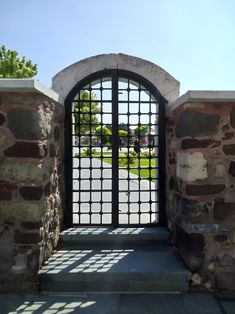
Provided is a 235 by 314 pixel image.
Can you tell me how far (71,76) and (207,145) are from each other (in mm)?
2165

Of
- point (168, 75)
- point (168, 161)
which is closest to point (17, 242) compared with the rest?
point (168, 161)

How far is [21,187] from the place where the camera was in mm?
3014

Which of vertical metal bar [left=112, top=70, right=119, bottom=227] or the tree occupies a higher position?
the tree

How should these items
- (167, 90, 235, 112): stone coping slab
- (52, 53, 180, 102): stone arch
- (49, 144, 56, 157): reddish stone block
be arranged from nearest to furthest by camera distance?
1. (167, 90, 235, 112): stone coping slab
2. (49, 144, 56, 157): reddish stone block
3. (52, 53, 180, 102): stone arch

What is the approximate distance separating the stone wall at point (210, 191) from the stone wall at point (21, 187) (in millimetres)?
1592

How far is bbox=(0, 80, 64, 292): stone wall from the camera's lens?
2.97 metres

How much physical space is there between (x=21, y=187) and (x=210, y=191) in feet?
6.64

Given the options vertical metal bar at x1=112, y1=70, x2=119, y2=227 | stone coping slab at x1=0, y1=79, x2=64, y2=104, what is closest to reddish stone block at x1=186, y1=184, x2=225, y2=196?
vertical metal bar at x1=112, y1=70, x2=119, y2=227

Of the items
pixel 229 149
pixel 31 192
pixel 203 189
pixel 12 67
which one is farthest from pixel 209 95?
pixel 12 67

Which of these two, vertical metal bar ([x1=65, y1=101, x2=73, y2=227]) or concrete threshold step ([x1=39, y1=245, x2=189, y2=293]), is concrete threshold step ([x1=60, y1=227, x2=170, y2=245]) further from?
concrete threshold step ([x1=39, y1=245, x2=189, y2=293])

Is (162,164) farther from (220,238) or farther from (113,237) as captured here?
(220,238)

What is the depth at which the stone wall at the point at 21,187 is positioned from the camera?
2.97m

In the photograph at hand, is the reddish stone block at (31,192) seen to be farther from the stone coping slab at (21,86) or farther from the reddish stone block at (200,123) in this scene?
the reddish stone block at (200,123)

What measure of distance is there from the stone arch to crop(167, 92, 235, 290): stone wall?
1.02 m
